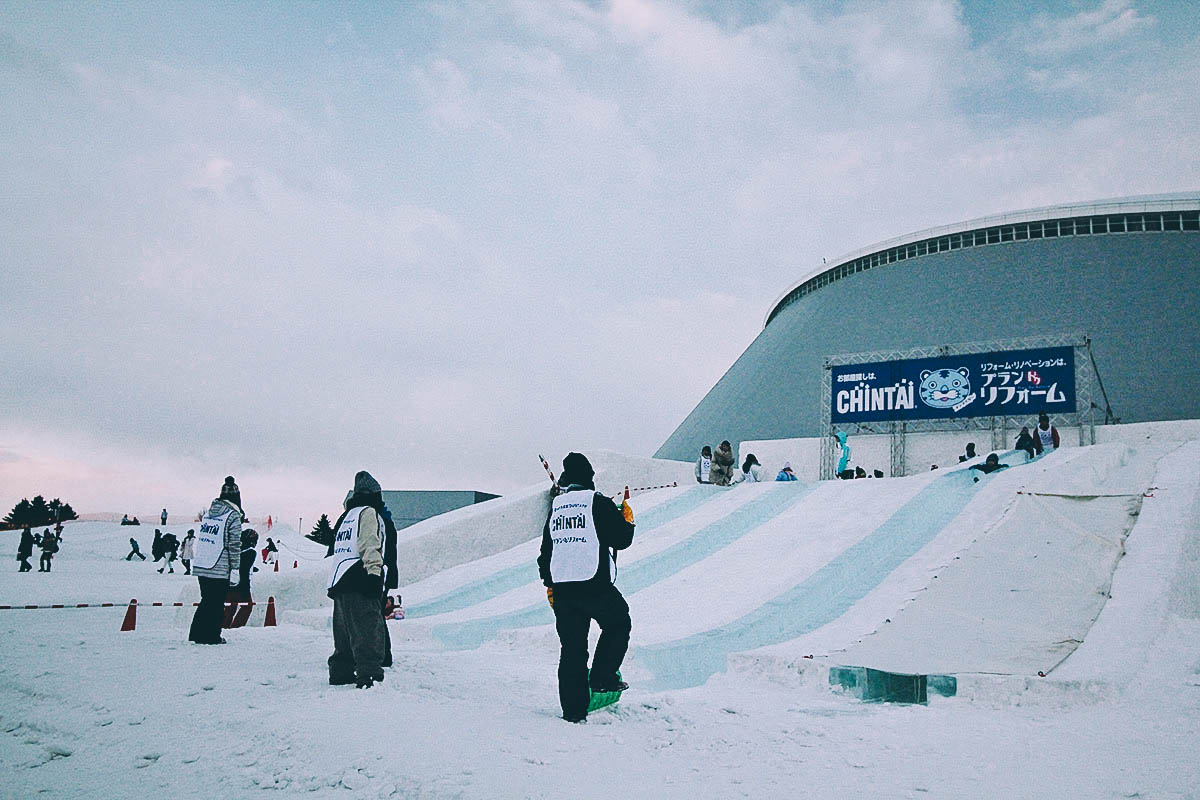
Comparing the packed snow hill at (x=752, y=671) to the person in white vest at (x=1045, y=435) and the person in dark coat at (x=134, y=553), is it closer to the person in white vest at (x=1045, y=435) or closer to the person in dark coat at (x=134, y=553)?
the person in white vest at (x=1045, y=435)

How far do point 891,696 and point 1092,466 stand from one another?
741 centimetres

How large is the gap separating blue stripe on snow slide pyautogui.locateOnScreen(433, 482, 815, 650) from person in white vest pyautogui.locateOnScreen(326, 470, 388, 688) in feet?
11.1

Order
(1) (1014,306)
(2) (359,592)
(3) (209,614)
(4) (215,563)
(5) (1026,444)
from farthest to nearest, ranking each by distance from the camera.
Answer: (1) (1014,306)
(5) (1026,444)
(4) (215,563)
(3) (209,614)
(2) (359,592)

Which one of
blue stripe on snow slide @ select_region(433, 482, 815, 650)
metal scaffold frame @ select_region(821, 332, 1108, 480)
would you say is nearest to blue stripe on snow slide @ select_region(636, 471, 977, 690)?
blue stripe on snow slide @ select_region(433, 482, 815, 650)

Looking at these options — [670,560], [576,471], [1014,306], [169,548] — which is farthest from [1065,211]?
[169,548]

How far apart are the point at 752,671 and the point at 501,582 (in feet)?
19.1

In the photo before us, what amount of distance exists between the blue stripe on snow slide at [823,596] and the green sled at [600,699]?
2102 mm

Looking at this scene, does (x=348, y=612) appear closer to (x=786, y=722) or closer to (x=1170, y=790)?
(x=786, y=722)

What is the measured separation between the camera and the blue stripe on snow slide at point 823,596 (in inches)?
273

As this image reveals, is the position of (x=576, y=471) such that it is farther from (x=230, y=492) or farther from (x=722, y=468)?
(x=722, y=468)

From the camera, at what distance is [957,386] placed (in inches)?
660

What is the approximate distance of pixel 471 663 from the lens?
643cm

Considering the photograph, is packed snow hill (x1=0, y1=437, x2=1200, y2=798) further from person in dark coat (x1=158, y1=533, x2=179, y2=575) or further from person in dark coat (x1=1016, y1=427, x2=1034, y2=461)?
person in dark coat (x1=158, y1=533, x2=179, y2=575)

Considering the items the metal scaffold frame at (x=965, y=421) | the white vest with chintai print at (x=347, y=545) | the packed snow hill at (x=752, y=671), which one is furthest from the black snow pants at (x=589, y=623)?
the metal scaffold frame at (x=965, y=421)
